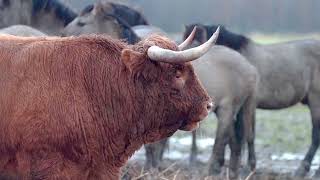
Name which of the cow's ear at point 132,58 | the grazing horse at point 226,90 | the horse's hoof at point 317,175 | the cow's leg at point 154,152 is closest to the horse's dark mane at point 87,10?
the grazing horse at point 226,90

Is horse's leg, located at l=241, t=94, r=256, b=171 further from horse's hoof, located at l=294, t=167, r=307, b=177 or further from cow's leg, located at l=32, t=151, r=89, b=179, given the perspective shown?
cow's leg, located at l=32, t=151, r=89, b=179

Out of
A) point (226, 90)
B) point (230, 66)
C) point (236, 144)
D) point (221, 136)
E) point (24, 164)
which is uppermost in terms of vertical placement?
point (24, 164)

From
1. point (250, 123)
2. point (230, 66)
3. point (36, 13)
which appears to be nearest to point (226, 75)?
point (230, 66)

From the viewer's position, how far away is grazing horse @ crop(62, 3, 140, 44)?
1370 centimetres

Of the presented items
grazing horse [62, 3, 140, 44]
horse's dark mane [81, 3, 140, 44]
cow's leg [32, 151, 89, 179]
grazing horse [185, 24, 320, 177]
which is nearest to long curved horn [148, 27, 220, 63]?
cow's leg [32, 151, 89, 179]

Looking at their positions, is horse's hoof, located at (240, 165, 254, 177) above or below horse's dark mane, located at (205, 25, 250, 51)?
below

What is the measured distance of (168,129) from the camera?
7.09m

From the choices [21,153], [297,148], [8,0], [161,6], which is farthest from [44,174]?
[161,6]

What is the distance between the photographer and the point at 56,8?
14.5 m

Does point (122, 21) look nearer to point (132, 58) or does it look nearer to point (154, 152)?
point (154, 152)

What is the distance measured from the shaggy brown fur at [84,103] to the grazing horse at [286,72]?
729 centimetres

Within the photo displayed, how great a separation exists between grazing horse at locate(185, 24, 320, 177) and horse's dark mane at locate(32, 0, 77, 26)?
217cm

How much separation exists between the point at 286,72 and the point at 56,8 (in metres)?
3.64

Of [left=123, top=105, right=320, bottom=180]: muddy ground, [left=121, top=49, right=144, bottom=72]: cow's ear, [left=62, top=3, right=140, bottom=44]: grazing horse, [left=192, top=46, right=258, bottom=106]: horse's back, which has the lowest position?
[left=123, top=105, right=320, bottom=180]: muddy ground
